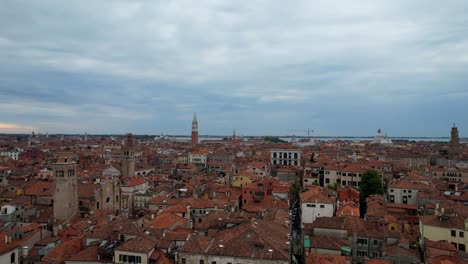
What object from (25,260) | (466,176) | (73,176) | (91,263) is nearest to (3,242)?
(25,260)

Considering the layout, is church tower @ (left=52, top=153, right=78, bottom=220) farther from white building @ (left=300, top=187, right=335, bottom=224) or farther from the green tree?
the green tree

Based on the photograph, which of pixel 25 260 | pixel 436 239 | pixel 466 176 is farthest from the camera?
pixel 466 176

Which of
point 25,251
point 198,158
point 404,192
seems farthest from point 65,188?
point 198,158

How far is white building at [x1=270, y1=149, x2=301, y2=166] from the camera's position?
10662cm

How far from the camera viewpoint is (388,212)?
42531mm

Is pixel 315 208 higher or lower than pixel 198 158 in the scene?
lower

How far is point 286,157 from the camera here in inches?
4235

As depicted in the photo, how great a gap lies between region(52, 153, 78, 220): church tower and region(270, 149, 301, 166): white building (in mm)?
69346

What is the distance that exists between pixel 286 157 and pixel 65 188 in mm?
72303

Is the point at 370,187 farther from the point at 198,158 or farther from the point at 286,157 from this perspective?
the point at 198,158

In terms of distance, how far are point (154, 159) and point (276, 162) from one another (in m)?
39.6

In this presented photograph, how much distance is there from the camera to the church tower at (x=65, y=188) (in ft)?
141

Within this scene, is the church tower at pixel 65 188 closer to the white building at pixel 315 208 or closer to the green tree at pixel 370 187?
the white building at pixel 315 208

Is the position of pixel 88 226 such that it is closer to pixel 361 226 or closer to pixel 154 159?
pixel 361 226
